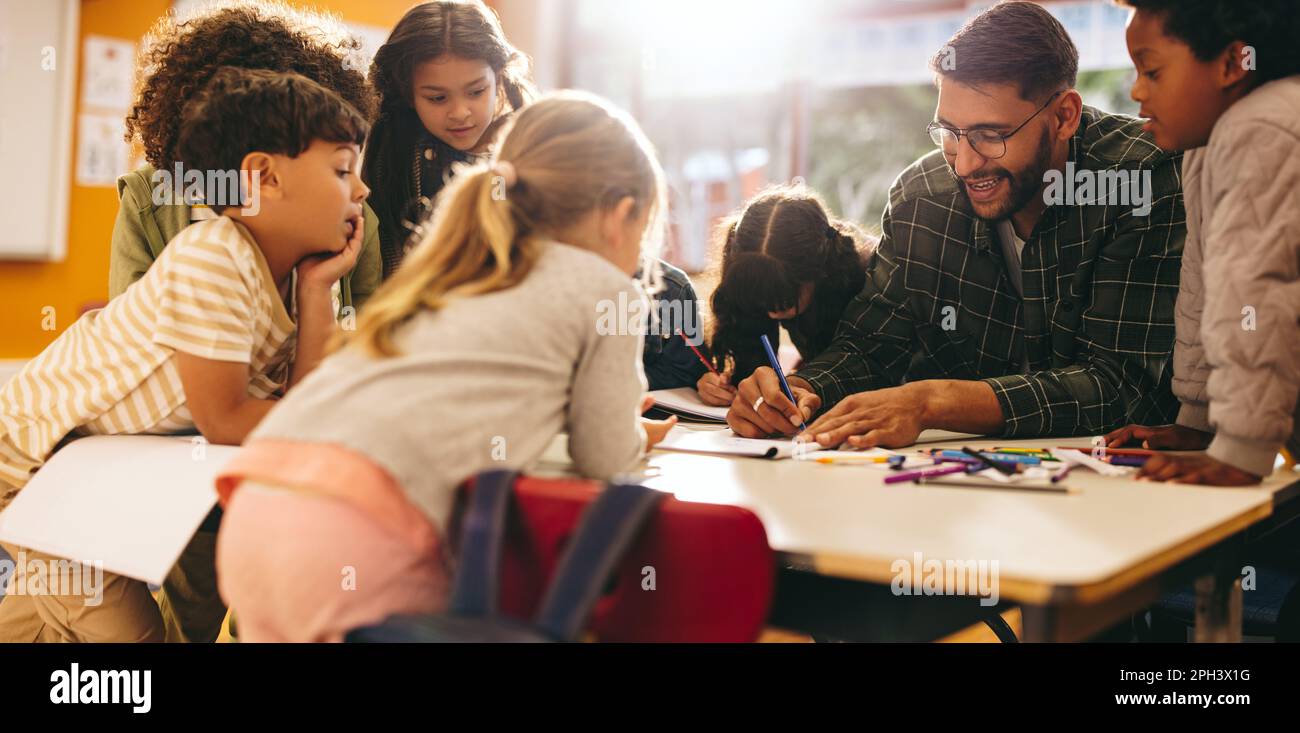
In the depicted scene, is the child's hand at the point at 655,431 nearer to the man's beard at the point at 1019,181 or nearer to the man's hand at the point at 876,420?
the man's hand at the point at 876,420

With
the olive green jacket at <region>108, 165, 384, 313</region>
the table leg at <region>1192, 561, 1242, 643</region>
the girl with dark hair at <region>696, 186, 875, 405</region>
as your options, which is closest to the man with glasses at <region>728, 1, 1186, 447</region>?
the girl with dark hair at <region>696, 186, 875, 405</region>

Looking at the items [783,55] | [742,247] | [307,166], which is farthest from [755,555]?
[783,55]

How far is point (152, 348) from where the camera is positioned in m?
1.56

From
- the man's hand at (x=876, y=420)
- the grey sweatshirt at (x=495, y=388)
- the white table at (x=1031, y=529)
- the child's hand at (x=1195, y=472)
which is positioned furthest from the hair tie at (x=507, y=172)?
the child's hand at (x=1195, y=472)

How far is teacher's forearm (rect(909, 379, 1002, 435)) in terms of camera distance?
5.78 feet

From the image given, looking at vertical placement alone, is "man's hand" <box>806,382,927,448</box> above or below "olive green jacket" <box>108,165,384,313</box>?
below

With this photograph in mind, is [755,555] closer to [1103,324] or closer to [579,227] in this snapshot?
[579,227]

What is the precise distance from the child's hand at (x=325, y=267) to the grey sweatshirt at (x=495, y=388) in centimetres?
61

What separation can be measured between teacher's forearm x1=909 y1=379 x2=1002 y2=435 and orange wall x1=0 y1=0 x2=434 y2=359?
3.88 m

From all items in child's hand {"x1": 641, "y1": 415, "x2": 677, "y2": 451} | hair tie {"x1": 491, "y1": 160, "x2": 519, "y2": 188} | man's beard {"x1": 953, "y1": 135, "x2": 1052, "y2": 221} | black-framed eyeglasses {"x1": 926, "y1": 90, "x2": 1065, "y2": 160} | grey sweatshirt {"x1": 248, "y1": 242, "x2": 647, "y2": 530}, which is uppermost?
black-framed eyeglasses {"x1": 926, "y1": 90, "x2": 1065, "y2": 160}

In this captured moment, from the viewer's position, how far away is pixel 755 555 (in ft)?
3.05

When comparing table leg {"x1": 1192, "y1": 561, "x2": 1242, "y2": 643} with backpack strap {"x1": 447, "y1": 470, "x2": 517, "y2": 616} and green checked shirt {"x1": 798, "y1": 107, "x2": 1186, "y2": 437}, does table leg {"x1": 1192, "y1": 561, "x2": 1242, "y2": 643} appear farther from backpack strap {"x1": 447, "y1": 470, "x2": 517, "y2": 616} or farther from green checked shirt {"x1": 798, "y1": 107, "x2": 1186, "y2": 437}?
backpack strap {"x1": 447, "y1": 470, "x2": 517, "y2": 616}

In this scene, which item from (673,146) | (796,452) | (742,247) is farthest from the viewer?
(673,146)

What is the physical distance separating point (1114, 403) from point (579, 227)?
1048 millimetres
